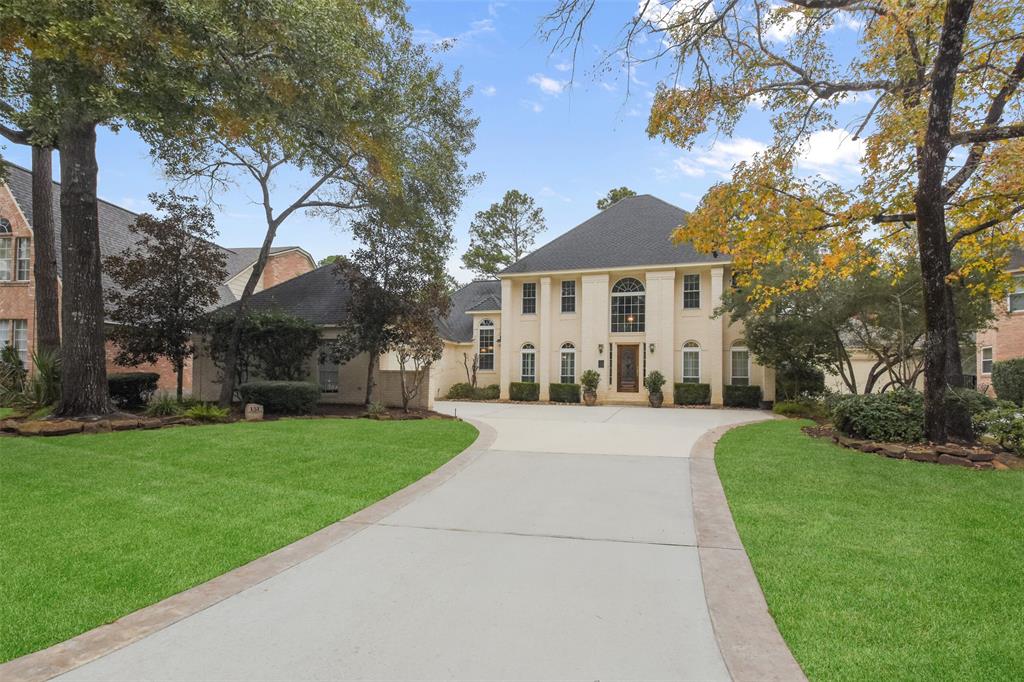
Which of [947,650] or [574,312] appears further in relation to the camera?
[574,312]

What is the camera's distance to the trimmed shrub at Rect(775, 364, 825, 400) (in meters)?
19.0

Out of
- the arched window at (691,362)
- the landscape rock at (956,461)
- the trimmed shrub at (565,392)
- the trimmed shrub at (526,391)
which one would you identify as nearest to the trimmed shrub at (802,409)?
the arched window at (691,362)

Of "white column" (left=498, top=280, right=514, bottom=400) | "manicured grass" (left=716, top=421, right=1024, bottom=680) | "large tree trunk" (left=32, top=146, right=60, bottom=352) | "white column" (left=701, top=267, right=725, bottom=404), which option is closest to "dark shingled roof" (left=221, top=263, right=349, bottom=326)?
"large tree trunk" (left=32, top=146, right=60, bottom=352)

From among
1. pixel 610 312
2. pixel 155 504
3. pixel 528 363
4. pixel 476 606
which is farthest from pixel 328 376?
pixel 476 606

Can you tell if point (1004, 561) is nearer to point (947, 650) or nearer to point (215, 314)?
point (947, 650)

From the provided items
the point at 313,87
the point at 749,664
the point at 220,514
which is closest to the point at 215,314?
the point at 313,87

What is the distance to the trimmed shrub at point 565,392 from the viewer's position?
2242 cm

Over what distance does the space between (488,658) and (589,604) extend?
943 millimetres

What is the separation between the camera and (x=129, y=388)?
45.9ft

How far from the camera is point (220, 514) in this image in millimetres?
5445

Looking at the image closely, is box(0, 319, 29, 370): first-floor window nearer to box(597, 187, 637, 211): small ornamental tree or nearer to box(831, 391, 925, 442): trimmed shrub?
box(831, 391, 925, 442): trimmed shrub

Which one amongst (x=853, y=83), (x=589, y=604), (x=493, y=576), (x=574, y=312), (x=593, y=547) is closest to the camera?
(x=589, y=604)

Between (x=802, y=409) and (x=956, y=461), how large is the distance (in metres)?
9.72

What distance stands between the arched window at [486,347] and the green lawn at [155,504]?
15.3 metres
